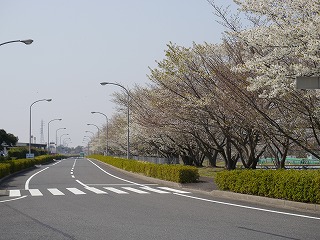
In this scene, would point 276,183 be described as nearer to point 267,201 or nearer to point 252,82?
point 267,201

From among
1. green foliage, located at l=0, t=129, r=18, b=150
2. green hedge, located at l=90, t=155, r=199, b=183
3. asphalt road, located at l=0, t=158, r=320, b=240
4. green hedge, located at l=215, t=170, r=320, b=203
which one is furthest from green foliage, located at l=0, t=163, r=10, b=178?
green foliage, located at l=0, t=129, r=18, b=150

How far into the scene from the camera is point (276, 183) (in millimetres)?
14000

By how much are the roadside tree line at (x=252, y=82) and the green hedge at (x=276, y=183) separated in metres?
2.95

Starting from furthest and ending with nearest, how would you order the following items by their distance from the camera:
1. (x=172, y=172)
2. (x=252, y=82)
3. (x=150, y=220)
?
(x=172, y=172) → (x=252, y=82) → (x=150, y=220)

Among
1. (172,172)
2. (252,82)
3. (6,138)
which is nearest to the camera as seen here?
(252,82)

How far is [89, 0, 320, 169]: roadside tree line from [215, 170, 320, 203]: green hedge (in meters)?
2.95

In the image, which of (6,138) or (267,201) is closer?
(267,201)

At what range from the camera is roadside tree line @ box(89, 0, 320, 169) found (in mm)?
15344

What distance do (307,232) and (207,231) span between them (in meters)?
1.91

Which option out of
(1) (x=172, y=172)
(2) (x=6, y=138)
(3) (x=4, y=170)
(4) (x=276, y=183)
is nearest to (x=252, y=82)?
(4) (x=276, y=183)

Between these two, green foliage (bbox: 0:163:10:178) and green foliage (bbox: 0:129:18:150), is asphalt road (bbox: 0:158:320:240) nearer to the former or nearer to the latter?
green foliage (bbox: 0:163:10:178)

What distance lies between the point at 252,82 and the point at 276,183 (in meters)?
4.76

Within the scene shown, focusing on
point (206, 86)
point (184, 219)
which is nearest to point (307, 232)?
point (184, 219)

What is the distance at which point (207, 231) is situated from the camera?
8.95 meters
